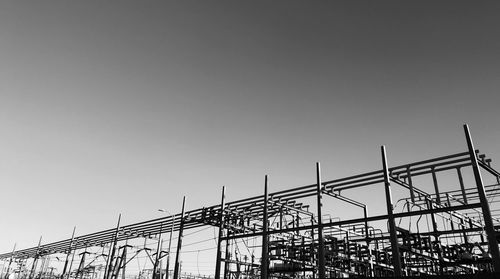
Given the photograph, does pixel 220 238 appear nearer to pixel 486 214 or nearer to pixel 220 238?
pixel 220 238

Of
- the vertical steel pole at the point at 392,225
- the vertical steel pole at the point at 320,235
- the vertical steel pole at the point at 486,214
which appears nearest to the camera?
the vertical steel pole at the point at 486,214

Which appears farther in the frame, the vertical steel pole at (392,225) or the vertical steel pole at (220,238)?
the vertical steel pole at (220,238)

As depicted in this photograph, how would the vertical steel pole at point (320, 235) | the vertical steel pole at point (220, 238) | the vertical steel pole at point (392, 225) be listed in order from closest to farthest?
the vertical steel pole at point (392, 225), the vertical steel pole at point (320, 235), the vertical steel pole at point (220, 238)

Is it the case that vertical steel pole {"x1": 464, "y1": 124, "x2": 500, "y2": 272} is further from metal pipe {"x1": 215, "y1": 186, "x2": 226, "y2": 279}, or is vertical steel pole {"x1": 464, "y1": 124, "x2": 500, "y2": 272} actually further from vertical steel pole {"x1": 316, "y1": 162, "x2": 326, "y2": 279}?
metal pipe {"x1": 215, "y1": 186, "x2": 226, "y2": 279}

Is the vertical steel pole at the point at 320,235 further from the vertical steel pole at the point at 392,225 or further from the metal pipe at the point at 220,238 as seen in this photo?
the metal pipe at the point at 220,238

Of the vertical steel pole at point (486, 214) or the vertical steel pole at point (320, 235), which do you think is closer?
the vertical steel pole at point (486, 214)

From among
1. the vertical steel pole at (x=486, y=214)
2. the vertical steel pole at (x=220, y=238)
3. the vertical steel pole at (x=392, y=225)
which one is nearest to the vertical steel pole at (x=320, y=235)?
the vertical steel pole at (x=392, y=225)

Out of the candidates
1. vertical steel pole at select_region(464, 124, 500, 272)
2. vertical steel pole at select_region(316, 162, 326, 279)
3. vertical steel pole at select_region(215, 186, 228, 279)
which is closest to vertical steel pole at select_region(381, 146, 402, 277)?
vertical steel pole at select_region(464, 124, 500, 272)

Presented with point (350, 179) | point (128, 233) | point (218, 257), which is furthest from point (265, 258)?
point (128, 233)

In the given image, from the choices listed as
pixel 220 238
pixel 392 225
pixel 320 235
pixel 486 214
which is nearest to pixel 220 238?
pixel 220 238

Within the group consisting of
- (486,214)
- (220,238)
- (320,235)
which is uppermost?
(220,238)

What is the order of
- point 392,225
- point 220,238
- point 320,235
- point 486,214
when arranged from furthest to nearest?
point 220,238, point 320,235, point 392,225, point 486,214

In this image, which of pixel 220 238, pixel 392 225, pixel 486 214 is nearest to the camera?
pixel 486 214

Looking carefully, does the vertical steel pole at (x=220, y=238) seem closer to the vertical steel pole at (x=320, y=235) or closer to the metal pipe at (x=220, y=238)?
the metal pipe at (x=220, y=238)
